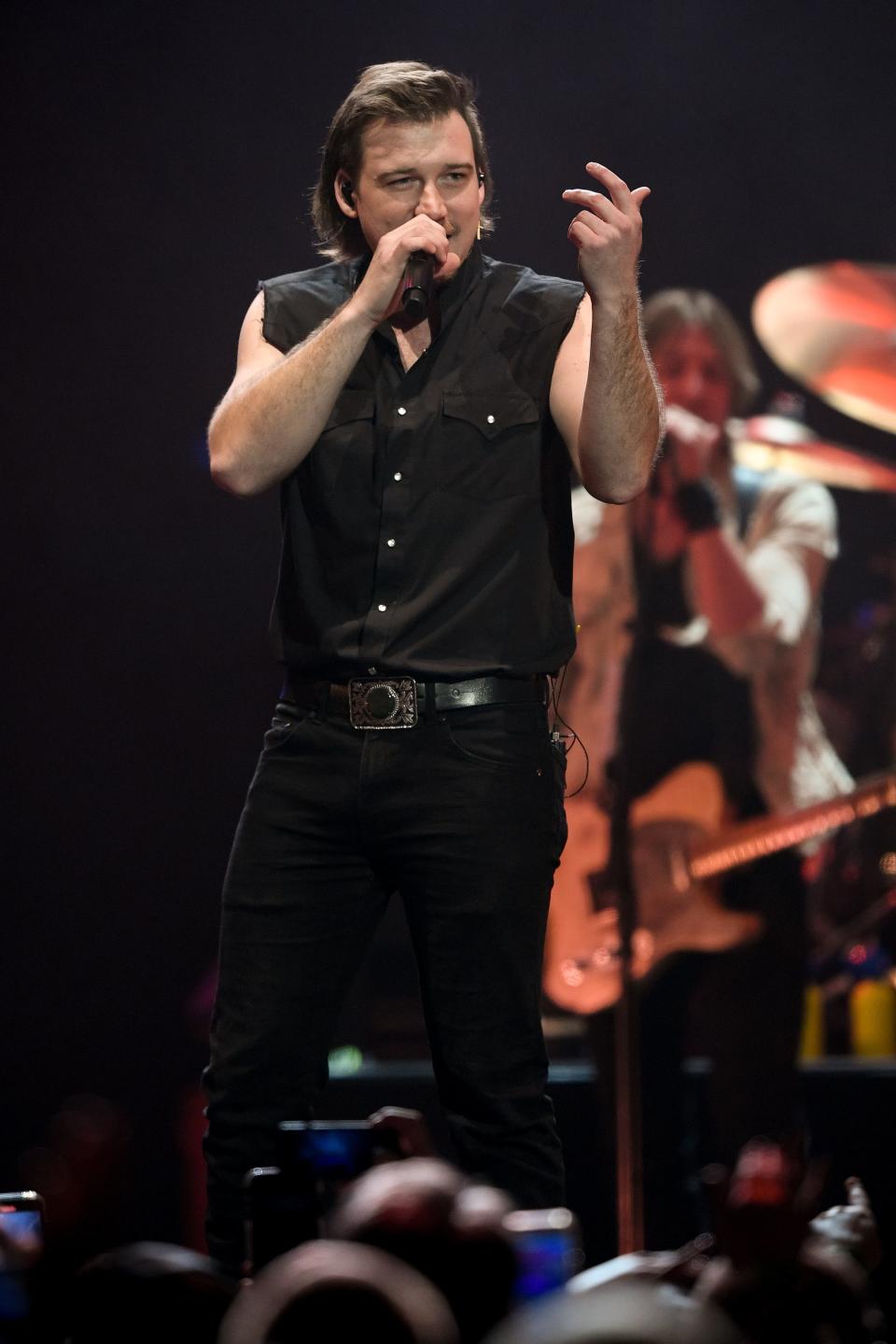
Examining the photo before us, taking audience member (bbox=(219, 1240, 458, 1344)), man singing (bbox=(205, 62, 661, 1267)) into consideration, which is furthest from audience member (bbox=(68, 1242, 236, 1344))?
man singing (bbox=(205, 62, 661, 1267))

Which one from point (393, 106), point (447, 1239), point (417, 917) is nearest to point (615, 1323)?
point (447, 1239)

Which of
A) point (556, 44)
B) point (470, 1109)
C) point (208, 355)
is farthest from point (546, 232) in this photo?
point (470, 1109)

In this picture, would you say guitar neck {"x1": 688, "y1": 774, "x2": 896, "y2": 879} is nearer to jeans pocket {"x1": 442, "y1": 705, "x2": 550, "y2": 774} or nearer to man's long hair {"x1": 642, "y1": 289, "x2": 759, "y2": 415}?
man's long hair {"x1": 642, "y1": 289, "x2": 759, "y2": 415}

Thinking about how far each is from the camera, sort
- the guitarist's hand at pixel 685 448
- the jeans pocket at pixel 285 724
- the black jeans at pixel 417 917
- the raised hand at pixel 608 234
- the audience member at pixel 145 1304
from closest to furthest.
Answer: the audience member at pixel 145 1304 → the raised hand at pixel 608 234 → the black jeans at pixel 417 917 → the jeans pocket at pixel 285 724 → the guitarist's hand at pixel 685 448

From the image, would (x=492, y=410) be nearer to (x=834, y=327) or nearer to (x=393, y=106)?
(x=393, y=106)

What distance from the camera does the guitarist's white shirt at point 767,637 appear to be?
153 inches

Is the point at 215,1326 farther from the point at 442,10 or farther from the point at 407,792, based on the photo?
the point at 442,10

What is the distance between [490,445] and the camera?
2.05 meters

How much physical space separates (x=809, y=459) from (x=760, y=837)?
0.96m

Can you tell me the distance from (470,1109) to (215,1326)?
106 centimetres

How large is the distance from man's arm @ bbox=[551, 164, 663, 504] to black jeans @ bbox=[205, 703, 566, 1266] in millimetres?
319

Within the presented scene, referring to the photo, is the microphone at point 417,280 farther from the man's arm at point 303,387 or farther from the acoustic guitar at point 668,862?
Result: the acoustic guitar at point 668,862

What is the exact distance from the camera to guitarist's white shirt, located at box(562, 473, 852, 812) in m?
3.88

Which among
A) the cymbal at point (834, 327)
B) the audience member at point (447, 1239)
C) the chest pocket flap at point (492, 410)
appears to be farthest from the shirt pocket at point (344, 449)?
the cymbal at point (834, 327)
